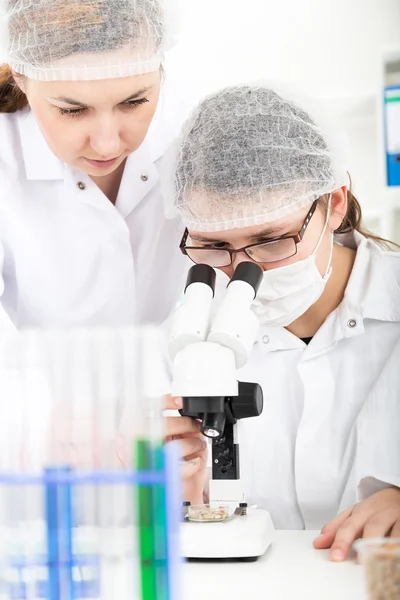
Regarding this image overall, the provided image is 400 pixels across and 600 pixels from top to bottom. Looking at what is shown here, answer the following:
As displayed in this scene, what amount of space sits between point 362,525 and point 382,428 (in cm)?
33

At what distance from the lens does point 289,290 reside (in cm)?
151

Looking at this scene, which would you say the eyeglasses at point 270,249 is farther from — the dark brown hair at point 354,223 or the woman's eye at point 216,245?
the dark brown hair at point 354,223

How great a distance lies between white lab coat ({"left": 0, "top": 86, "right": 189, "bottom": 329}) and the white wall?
88 cm

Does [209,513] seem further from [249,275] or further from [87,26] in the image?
[87,26]

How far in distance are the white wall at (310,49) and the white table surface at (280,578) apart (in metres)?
1.63

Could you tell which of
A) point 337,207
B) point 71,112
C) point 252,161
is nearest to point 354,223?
point 337,207

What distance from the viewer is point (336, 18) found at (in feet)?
9.20

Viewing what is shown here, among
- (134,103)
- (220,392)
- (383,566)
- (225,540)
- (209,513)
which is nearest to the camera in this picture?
(383,566)

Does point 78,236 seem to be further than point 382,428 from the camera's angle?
Yes

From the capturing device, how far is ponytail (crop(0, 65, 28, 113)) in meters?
1.78

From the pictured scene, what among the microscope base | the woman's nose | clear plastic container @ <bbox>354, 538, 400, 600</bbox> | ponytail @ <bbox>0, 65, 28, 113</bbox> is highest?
ponytail @ <bbox>0, 65, 28, 113</bbox>

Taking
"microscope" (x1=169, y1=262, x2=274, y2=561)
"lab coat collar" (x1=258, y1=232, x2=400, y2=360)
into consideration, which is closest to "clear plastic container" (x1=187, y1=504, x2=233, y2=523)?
"microscope" (x1=169, y1=262, x2=274, y2=561)

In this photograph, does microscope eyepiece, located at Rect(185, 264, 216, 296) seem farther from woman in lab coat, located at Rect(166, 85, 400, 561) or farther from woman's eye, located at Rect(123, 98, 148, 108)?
woman's eye, located at Rect(123, 98, 148, 108)

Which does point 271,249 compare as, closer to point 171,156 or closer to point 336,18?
point 171,156
